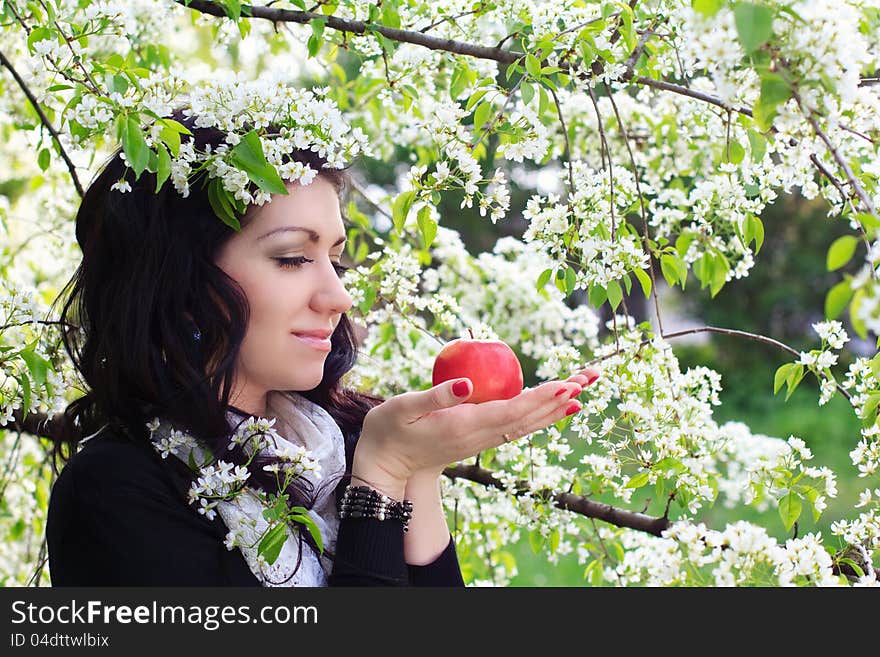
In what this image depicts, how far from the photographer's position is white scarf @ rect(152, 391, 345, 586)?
65.4 inches

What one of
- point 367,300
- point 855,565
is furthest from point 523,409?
point 367,300

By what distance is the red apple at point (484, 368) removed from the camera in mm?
1855

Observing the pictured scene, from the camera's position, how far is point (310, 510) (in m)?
1.85

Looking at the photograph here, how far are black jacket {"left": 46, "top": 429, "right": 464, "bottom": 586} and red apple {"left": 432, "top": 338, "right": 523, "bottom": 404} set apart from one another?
31 centimetres

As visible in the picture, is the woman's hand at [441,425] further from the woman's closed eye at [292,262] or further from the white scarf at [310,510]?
the woman's closed eye at [292,262]

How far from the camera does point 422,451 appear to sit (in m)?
1.75

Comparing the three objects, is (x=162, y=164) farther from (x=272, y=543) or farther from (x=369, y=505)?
(x=369, y=505)

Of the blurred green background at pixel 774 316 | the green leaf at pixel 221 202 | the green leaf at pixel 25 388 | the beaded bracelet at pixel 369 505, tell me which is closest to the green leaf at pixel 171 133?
the green leaf at pixel 221 202

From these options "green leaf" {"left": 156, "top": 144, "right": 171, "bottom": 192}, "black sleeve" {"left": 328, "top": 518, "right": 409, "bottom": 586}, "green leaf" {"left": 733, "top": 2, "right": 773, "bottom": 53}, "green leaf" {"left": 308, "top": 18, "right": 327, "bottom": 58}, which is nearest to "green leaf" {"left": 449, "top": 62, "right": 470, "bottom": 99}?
"green leaf" {"left": 308, "top": 18, "right": 327, "bottom": 58}

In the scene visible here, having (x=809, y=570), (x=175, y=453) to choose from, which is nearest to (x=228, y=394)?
(x=175, y=453)

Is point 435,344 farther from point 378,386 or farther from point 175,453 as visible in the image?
point 175,453

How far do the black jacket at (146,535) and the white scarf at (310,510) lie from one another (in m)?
0.04

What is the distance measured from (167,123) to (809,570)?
1.14 m

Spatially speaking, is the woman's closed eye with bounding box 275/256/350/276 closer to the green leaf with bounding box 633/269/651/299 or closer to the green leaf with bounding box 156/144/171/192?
the green leaf with bounding box 156/144/171/192
